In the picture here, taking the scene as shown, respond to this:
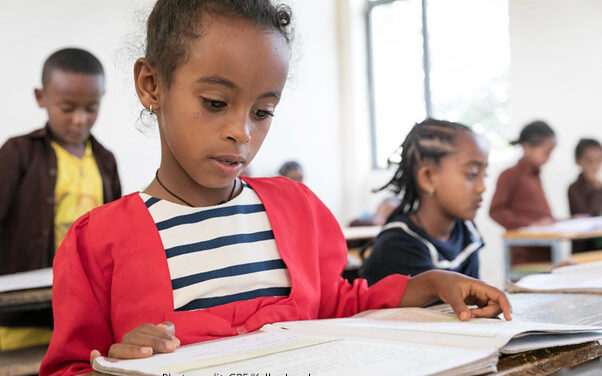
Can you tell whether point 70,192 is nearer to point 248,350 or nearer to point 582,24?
point 248,350

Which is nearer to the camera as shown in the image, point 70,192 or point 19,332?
point 19,332

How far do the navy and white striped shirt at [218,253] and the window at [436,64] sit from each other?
237 inches

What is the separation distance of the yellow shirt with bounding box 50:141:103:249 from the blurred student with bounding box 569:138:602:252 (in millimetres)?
4339

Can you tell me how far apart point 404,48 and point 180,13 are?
7.09 meters

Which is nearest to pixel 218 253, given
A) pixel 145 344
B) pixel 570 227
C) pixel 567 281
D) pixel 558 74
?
pixel 145 344

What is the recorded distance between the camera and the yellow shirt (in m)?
2.59

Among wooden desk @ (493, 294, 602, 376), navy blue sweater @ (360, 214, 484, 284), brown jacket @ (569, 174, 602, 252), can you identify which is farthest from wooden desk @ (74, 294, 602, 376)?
brown jacket @ (569, 174, 602, 252)

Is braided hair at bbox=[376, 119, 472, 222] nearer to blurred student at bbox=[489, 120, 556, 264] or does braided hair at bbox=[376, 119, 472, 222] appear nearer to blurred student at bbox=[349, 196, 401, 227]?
blurred student at bbox=[489, 120, 556, 264]

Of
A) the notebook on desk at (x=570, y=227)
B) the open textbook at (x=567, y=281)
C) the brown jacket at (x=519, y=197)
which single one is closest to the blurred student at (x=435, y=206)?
the open textbook at (x=567, y=281)

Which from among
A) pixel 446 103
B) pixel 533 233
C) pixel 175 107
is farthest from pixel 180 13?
pixel 446 103

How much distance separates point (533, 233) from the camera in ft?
13.6

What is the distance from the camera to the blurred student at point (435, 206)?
1.99 metres

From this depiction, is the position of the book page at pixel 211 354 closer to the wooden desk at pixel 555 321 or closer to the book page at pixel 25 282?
the wooden desk at pixel 555 321

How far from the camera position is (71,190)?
2.61m
